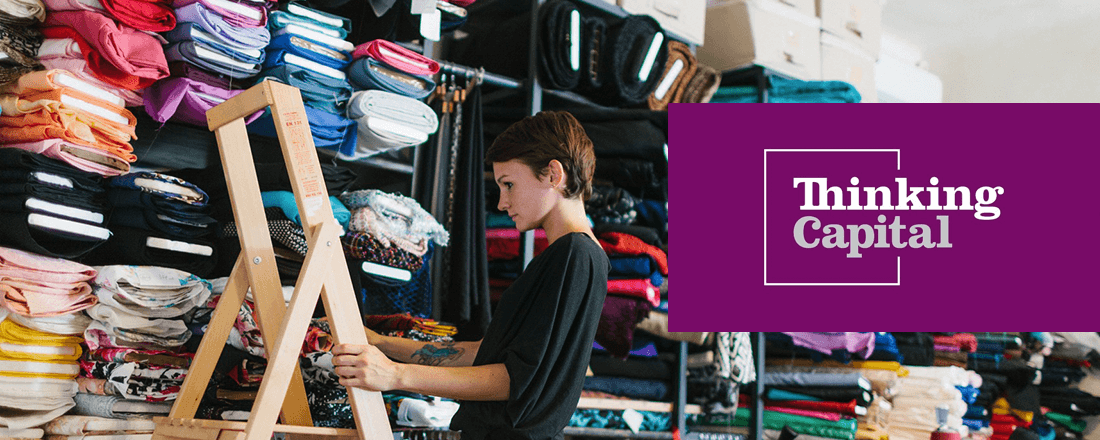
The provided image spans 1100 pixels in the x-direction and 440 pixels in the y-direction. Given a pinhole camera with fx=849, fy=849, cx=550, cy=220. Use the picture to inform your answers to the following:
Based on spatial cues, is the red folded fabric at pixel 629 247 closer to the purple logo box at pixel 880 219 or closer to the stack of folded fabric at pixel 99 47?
the purple logo box at pixel 880 219

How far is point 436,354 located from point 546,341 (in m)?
0.44

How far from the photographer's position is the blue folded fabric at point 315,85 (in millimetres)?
2020

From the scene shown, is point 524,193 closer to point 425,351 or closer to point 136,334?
point 425,351

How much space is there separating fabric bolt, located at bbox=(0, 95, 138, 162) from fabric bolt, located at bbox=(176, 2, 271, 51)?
0.93 ft

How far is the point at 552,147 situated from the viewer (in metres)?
1.49

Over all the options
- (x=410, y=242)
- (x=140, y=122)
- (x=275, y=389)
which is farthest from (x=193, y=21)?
(x=275, y=389)

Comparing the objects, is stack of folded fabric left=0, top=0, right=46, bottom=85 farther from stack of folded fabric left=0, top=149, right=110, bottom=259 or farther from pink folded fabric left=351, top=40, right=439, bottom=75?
pink folded fabric left=351, top=40, right=439, bottom=75

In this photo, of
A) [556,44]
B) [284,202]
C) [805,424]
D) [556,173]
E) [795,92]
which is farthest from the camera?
[795,92]

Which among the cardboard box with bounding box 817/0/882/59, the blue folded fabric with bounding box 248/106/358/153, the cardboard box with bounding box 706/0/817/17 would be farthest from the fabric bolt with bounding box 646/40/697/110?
the blue folded fabric with bounding box 248/106/358/153

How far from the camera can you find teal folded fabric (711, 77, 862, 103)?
3.34 meters

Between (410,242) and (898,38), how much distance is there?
3850mm

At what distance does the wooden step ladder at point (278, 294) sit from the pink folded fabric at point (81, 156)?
0.36 meters

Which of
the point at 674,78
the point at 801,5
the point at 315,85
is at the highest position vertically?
the point at 801,5

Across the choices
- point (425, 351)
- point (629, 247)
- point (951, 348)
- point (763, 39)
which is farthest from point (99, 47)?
point (951, 348)
